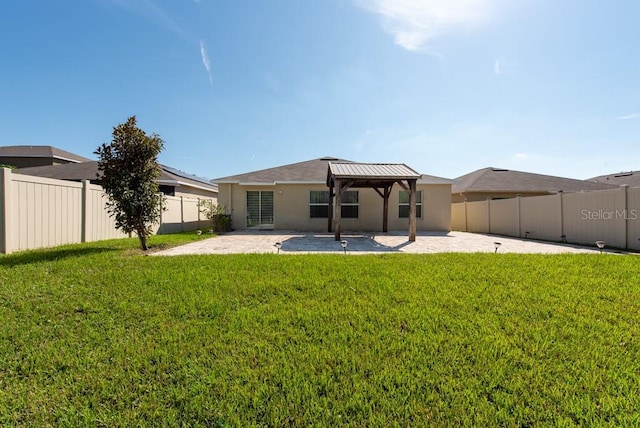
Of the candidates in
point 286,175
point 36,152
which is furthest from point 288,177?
point 36,152

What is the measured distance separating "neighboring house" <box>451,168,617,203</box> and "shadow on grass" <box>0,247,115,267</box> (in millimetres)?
17523

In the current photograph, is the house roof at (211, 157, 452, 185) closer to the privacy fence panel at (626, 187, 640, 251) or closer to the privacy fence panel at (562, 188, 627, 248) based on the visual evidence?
the privacy fence panel at (562, 188, 627, 248)

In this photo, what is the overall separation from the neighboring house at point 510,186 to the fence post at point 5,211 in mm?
18751

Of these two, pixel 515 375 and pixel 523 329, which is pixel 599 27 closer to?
pixel 523 329

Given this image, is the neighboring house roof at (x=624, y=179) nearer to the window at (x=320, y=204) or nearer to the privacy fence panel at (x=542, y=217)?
the privacy fence panel at (x=542, y=217)

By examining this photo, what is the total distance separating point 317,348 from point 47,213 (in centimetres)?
881

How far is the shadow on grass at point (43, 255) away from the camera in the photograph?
17.7ft

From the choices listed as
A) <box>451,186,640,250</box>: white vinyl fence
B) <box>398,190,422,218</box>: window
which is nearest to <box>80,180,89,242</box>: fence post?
<box>398,190,422,218</box>: window

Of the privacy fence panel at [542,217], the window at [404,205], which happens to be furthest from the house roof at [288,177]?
the privacy fence panel at [542,217]

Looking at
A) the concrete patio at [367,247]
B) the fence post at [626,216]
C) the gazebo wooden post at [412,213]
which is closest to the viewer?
the concrete patio at [367,247]

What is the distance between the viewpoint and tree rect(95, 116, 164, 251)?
690 cm

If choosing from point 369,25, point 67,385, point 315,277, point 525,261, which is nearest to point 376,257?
point 315,277

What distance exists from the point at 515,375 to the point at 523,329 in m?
1.00

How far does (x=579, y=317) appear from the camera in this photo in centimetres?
337
